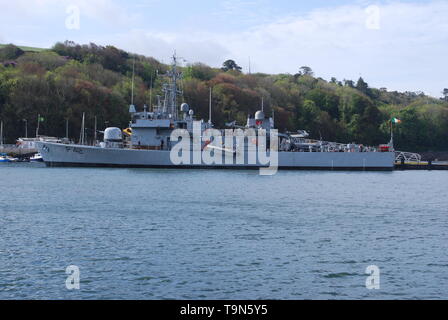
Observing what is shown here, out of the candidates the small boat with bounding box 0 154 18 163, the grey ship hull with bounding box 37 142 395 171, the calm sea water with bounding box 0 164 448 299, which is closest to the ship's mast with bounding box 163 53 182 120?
the grey ship hull with bounding box 37 142 395 171

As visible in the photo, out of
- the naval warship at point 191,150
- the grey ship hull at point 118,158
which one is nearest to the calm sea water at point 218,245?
the grey ship hull at point 118,158

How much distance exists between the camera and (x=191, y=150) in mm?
73250

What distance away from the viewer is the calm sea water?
53.2 ft

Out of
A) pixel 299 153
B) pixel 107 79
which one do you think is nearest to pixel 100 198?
pixel 299 153

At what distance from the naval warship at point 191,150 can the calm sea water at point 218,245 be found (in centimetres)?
3007

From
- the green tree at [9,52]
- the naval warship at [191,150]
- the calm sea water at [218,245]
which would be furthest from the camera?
the green tree at [9,52]

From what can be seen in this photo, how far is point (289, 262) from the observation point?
1922 cm

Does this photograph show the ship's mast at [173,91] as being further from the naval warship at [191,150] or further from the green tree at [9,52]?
the green tree at [9,52]

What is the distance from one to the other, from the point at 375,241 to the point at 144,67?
105339 mm

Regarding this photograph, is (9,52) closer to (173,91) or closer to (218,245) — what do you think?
(173,91)

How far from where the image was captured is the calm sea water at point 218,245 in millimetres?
16203

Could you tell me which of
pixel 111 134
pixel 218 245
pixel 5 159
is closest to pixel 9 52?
pixel 5 159

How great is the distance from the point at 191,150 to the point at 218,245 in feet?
170
